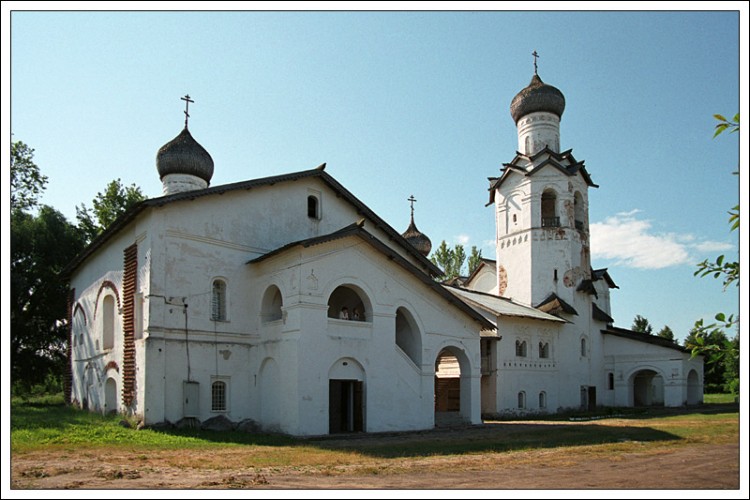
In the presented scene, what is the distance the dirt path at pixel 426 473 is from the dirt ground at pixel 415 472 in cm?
2

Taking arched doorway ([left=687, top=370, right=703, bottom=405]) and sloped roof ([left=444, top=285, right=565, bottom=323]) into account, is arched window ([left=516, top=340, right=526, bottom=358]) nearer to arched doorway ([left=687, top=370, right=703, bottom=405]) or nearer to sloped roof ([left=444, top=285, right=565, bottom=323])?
sloped roof ([left=444, top=285, right=565, bottom=323])

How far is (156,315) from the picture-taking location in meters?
19.6

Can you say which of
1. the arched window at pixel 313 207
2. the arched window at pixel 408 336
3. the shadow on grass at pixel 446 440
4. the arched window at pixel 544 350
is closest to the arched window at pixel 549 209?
the arched window at pixel 544 350

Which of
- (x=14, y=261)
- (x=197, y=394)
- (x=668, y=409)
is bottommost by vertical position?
(x=668, y=409)

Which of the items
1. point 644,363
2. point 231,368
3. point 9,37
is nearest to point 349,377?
point 231,368

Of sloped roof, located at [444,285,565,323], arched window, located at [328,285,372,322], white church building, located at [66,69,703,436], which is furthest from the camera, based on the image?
sloped roof, located at [444,285,565,323]

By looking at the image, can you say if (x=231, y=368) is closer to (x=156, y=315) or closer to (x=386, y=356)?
(x=156, y=315)

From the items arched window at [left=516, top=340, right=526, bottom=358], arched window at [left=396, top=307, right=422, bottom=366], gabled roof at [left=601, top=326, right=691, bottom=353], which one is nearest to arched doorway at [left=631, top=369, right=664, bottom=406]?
gabled roof at [left=601, top=326, right=691, bottom=353]

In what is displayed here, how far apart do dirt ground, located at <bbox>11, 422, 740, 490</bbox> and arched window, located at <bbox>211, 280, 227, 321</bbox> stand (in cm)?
664

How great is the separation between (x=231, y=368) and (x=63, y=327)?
1821 cm

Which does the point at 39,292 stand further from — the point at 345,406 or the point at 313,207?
the point at 345,406

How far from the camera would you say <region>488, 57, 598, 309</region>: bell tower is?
3622 cm

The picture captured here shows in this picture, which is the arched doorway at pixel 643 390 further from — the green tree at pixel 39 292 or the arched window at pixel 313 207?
the green tree at pixel 39 292

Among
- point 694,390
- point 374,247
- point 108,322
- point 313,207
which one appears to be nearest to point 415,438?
point 374,247
